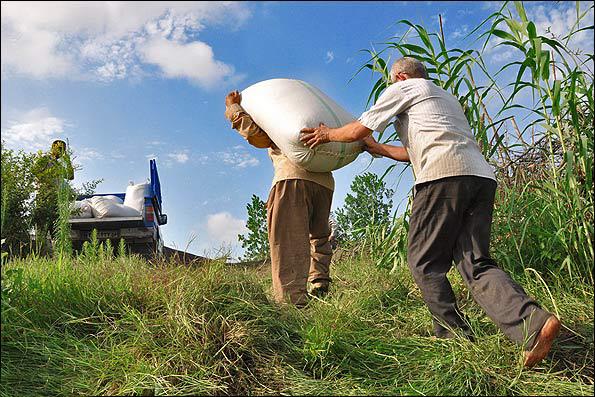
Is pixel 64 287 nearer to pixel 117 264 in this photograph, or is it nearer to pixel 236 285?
pixel 117 264

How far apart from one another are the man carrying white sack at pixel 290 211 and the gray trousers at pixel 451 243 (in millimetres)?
883

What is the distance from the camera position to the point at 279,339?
3074 mm

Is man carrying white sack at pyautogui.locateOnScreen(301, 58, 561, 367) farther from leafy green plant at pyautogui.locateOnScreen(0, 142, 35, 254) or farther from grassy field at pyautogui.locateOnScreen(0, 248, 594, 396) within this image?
leafy green plant at pyautogui.locateOnScreen(0, 142, 35, 254)

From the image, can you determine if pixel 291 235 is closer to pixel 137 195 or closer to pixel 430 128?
pixel 430 128

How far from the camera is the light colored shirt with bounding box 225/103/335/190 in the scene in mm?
4023

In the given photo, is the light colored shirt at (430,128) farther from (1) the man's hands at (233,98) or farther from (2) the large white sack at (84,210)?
(2) the large white sack at (84,210)

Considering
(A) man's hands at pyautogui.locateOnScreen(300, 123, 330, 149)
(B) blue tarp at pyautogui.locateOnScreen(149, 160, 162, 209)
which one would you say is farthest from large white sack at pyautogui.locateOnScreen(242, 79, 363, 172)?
(B) blue tarp at pyautogui.locateOnScreen(149, 160, 162, 209)

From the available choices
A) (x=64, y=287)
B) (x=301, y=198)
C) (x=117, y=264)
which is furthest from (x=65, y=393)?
(x=301, y=198)

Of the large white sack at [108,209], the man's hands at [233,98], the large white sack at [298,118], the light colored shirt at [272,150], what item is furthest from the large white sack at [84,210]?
the large white sack at [298,118]

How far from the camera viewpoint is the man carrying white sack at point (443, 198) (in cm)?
316

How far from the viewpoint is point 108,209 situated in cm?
876

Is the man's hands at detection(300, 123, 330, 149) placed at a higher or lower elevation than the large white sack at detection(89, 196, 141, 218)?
lower

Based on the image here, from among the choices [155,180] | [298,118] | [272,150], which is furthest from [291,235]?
[155,180]

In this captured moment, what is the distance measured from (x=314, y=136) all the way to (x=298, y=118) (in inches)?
6.3
